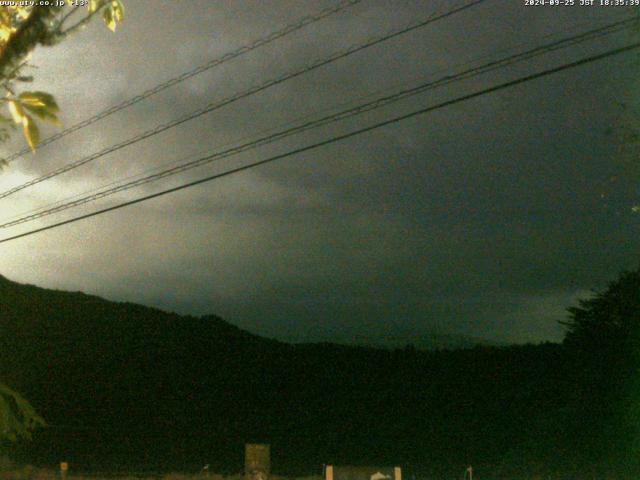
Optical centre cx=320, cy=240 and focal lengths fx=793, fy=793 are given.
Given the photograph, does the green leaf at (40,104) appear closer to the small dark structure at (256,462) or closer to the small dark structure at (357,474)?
the small dark structure at (357,474)

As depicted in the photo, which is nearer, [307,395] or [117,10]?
[117,10]

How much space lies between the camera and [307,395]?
1423 inches

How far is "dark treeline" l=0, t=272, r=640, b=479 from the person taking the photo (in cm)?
2426

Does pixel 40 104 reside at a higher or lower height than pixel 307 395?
lower

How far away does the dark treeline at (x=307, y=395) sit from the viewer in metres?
24.3

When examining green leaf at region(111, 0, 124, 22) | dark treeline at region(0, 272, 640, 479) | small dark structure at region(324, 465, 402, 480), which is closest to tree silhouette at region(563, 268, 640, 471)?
dark treeline at region(0, 272, 640, 479)

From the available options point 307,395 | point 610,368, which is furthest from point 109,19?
point 307,395

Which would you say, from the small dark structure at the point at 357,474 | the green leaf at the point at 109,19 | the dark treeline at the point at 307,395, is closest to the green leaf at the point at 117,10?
the green leaf at the point at 109,19

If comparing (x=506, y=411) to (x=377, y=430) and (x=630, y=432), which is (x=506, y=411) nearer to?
(x=377, y=430)

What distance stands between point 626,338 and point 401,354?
14.7m

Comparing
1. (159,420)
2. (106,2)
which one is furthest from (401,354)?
(106,2)

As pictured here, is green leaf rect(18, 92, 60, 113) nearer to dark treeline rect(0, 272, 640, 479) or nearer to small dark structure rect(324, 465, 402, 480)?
small dark structure rect(324, 465, 402, 480)

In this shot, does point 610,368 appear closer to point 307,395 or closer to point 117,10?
point 307,395

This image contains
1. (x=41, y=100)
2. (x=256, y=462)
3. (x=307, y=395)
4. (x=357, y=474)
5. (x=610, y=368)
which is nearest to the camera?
(x=41, y=100)
